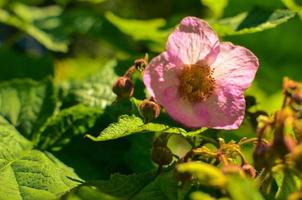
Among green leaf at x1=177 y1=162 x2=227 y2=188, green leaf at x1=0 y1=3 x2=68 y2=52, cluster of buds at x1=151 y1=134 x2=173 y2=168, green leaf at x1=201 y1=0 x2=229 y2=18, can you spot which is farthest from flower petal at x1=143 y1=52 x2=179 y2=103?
green leaf at x1=0 y1=3 x2=68 y2=52

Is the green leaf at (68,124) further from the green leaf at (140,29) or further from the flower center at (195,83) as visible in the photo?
the green leaf at (140,29)

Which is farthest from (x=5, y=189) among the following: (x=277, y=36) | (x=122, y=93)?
(x=277, y=36)

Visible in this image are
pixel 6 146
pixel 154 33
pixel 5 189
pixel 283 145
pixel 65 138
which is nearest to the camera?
pixel 283 145

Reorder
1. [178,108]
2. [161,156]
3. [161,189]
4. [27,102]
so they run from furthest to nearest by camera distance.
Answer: [27,102]
[178,108]
[161,156]
[161,189]

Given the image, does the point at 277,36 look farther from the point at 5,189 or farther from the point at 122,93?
the point at 5,189

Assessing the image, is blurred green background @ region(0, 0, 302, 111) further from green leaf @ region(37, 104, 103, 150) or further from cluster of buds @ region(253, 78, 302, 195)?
cluster of buds @ region(253, 78, 302, 195)

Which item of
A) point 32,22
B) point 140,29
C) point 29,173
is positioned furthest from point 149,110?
point 32,22

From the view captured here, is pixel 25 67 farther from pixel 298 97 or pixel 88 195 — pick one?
pixel 298 97
